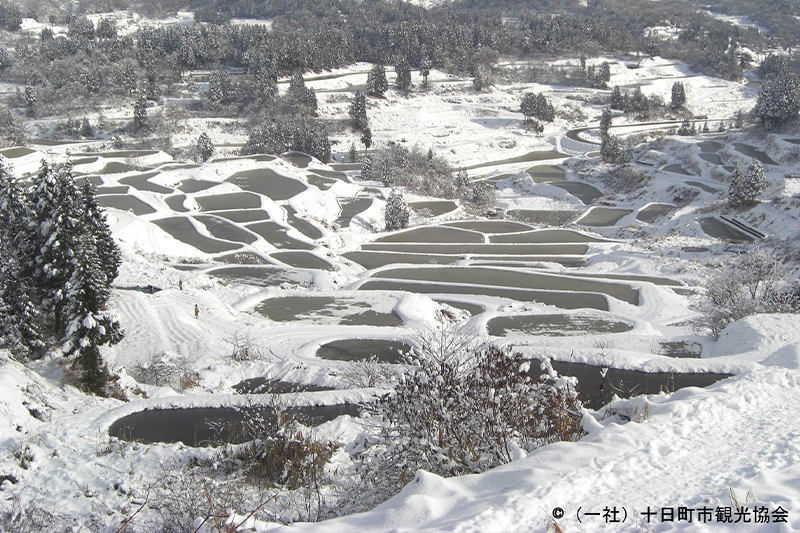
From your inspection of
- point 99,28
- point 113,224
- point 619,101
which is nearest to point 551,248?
point 113,224

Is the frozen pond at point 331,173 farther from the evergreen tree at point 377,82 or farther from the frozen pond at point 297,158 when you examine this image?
the evergreen tree at point 377,82

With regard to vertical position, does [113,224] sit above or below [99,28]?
below

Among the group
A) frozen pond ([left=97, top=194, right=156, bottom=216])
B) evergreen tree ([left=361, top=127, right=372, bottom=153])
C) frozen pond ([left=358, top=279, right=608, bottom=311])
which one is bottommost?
frozen pond ([left=358, top=279, right=608, bottom=311])

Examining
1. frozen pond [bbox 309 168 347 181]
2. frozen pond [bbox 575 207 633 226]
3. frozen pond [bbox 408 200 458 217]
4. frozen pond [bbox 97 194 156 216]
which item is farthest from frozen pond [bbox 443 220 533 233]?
frozen pond [bbox 97 194 156 216]

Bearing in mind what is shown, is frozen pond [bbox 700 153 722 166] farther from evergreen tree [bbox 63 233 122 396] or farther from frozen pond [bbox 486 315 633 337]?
evergreen tree [bbox 63 233 122 396]

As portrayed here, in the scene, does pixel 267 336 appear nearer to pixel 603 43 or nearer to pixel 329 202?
Answer: pixel 329 202

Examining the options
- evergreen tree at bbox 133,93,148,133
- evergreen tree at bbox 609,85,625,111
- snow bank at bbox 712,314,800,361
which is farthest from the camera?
evergreen tree at bbox 609,85,625,111

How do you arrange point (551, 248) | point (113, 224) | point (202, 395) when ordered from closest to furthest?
1. point (202, 395)
2. point (113, 224)
3. point (551, 248)
